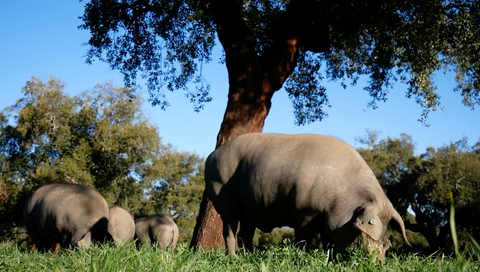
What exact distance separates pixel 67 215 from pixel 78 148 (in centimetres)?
2229

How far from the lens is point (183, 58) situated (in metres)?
15.7

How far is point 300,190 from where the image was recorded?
7.47 metres

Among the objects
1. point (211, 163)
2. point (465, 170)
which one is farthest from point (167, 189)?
point (211, 163)

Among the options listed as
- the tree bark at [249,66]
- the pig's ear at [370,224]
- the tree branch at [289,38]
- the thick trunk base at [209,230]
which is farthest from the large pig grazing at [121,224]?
the pig's ear at [370,224]

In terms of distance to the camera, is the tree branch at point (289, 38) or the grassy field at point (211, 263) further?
the tree branch at point (289, 38)

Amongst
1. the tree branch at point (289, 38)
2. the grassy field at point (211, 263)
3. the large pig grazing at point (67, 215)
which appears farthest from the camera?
the large pig grazing at point (67, 215)

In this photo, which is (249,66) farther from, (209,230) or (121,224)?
(121,224)

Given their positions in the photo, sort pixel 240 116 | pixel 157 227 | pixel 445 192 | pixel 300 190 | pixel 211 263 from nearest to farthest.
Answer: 1. pixel 211 263
2. pixel 300 190
3. pixel 240 116
4. pixel 157 227
5. pixel 445 192

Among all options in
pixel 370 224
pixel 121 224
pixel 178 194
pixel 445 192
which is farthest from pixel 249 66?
pixel 178 194

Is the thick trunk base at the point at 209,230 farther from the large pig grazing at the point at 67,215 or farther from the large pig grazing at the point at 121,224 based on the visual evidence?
the large pig grazing at the point at 121,224

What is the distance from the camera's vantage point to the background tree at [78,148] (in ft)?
110

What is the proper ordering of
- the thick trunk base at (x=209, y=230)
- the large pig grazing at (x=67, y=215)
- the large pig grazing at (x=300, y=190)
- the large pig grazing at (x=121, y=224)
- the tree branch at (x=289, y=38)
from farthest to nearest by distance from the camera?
the large pig grazing at (x=121, y=224) → the large pig grazing at (x=67, y=215) → the tree branch at (x=289, y=38) → the thick trunk base at (x=209, y=230) → the large pig grazing at (x=300, y=190)

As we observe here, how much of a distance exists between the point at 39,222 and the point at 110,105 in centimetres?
2383

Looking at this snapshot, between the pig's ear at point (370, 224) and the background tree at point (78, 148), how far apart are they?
95.6 feet
